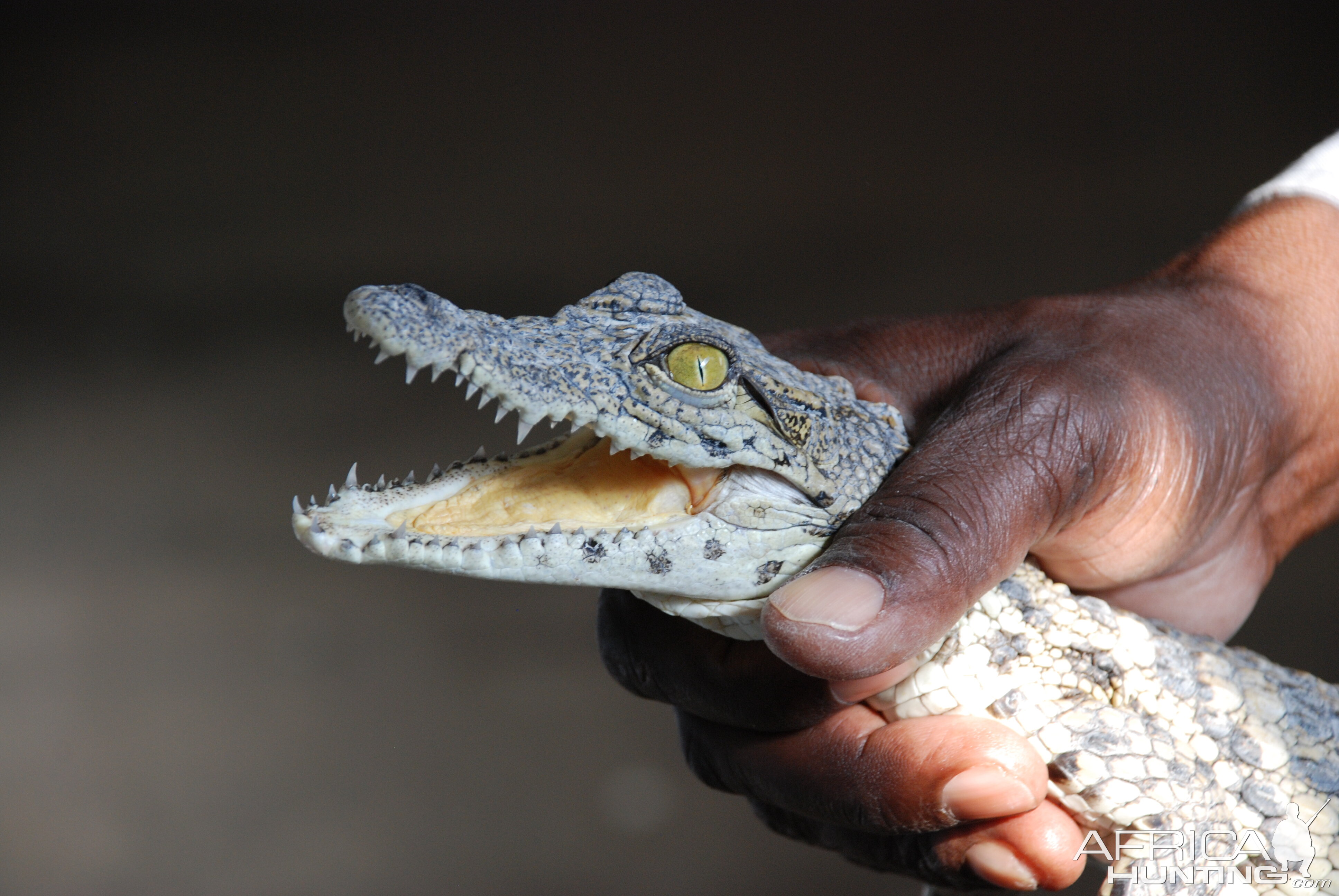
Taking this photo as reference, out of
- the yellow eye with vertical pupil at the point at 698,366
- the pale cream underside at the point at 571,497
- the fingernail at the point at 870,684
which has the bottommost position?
the fingernail at the point at 870,684

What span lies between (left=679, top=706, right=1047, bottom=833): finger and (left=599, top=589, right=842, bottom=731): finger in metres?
0.06

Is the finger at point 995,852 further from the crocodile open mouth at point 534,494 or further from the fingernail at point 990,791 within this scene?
the crocodile open mouth at point 534,494

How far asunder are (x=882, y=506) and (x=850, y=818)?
809 millimetres

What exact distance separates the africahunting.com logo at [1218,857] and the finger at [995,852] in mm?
57

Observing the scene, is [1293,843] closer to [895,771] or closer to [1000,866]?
[1000,866]

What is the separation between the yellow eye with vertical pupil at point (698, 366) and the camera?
178 cm

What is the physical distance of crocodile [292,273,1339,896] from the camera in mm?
1686

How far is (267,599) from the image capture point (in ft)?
19.6

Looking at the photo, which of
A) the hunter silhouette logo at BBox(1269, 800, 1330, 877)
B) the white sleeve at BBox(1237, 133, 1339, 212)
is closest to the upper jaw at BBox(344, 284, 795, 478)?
the hunter silhouette logo at BBox(1269, 800, 1330, 877)

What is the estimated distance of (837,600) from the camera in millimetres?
1566

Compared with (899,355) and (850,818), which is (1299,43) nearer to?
(899,355)

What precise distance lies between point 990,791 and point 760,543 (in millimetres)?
646

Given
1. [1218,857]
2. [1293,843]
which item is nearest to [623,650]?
[1218,857]

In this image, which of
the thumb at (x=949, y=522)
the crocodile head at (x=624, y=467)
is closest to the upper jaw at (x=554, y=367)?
the crocodile head at (x=624, y=467)
